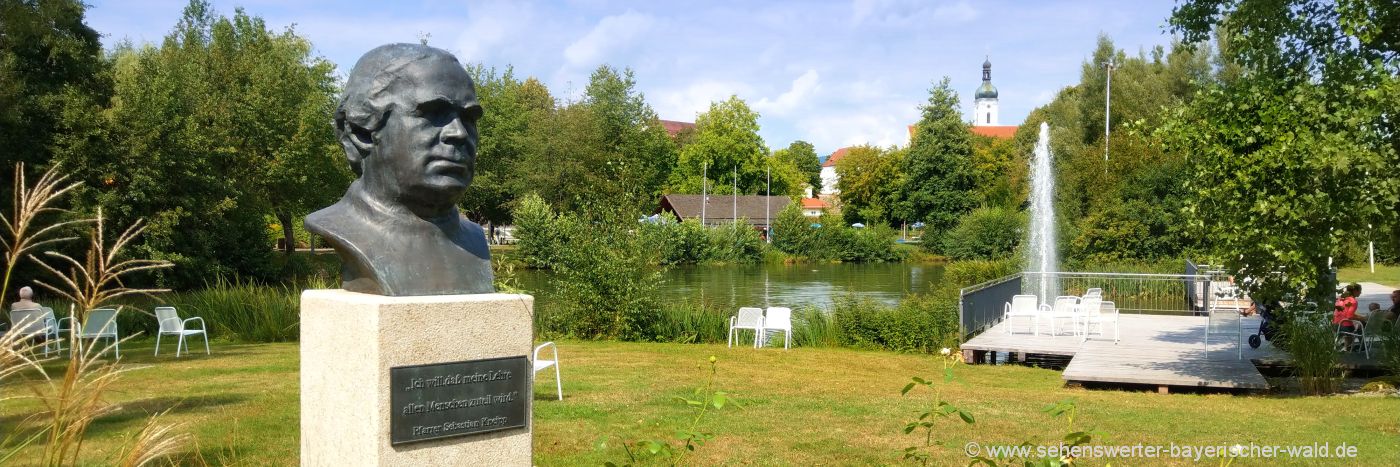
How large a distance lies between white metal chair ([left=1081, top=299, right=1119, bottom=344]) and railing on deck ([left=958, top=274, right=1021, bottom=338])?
174 centimetres

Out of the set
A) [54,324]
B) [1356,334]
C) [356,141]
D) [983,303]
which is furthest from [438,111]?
[983,303]

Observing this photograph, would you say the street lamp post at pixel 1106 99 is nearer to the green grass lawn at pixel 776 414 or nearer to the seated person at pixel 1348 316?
the seated person at pixel 1348 316

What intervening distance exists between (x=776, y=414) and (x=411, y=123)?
15.2 feet

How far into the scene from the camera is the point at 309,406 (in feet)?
17.8

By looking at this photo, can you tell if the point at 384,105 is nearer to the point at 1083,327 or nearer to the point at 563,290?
the point at 563,290

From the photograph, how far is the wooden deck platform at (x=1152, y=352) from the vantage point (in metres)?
11.7

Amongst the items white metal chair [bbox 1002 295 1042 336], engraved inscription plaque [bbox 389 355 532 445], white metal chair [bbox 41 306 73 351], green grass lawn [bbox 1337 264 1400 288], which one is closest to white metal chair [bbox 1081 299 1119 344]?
white metal chair [bbox 1002 295 1042 336]

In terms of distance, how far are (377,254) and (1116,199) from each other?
3130cm

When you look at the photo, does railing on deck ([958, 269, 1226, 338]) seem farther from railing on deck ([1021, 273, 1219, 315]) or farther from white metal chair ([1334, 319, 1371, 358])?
white metal chair ([1334, 319, 1371, 358])

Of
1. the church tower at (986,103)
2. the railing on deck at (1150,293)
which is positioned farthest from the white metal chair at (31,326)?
the church tower at (986,103)

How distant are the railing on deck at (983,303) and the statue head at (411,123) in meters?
11.8

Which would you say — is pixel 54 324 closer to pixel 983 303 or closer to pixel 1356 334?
pixel 983 303

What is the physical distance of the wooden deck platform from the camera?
11680 mm

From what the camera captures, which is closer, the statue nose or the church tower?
the statue nose
